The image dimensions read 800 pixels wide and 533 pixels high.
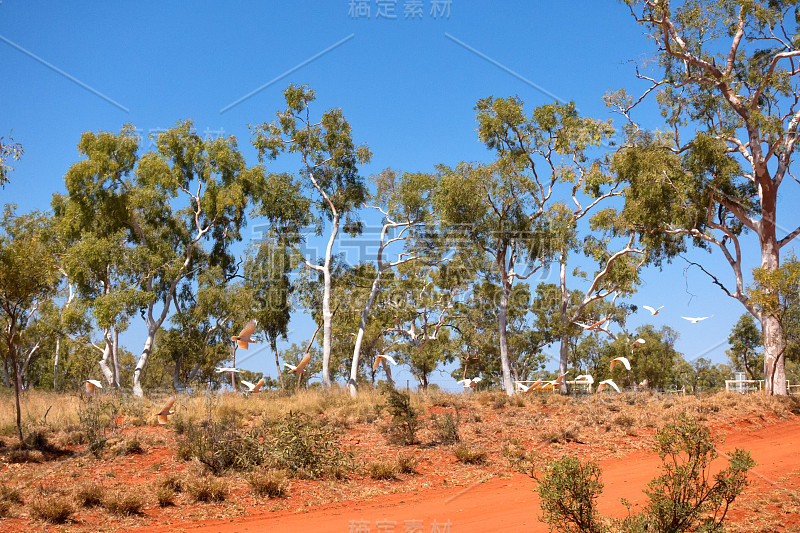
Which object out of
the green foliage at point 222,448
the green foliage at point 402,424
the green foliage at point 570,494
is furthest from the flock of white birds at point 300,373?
the green foliage at point 570,494

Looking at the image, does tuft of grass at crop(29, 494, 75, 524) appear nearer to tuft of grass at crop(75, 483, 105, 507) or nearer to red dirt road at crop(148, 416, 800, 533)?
tuft of grass at crop(75, 483, 105, 507)

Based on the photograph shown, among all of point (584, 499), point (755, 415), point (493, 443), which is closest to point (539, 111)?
point (755, 415)

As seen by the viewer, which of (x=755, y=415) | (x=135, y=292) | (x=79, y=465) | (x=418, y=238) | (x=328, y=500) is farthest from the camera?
(x=418, y=238)

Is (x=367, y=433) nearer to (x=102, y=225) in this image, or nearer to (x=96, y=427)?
(x=96, y=427)

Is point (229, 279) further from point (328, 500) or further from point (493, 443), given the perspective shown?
point (328, 500)

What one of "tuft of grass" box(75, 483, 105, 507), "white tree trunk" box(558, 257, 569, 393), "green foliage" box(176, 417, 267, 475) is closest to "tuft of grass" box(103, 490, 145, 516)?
"tuft of grass" box(75, 483, 105, 507)

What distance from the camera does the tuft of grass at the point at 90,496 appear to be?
29.2 ft

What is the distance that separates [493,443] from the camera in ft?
45.8

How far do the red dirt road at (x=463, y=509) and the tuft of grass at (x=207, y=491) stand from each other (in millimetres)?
1051

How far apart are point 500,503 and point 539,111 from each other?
18.6 m

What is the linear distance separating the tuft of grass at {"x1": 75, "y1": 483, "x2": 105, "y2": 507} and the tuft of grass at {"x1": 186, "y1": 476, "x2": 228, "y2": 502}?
4.10ft

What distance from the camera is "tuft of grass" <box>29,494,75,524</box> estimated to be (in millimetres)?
8047

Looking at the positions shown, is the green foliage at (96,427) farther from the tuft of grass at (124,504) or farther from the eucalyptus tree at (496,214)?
the eucalyptus tree at (496,214)

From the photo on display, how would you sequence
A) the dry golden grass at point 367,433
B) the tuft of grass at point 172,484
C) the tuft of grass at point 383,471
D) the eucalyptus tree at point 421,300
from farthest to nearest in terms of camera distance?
the eucalyptus tree at point 421,300, the tuft of grass at point 383,471, the dry golden grass at point 367,433, the tuft of grass at point 172,484
